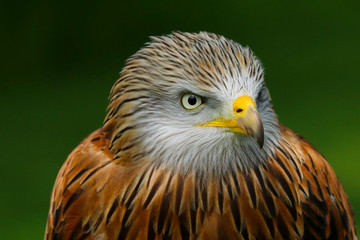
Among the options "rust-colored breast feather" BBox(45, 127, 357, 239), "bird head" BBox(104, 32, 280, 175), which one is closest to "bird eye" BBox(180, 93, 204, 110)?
"bird head" BBox(104, 32, 280, 175)

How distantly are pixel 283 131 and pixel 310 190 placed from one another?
14 centimetres

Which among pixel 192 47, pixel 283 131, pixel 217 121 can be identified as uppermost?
pixel 192 47

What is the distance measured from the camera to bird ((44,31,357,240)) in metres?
1.24

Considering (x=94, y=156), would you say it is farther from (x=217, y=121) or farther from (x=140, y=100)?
(x=217, y=121)

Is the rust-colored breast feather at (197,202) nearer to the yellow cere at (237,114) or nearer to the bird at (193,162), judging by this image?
the bird at (193,162)

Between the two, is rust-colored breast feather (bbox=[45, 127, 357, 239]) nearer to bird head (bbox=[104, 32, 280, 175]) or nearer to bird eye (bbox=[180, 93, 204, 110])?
bird head (bbox=[104, 32, 280, 175])

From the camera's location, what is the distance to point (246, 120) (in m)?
1.16

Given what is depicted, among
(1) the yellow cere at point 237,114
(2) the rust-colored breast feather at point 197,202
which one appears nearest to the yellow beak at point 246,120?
(1) the yellow cere at point 237,114

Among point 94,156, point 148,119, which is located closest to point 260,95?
point 148,119

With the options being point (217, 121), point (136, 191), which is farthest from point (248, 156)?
point (136, 191)

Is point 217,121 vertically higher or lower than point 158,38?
lower

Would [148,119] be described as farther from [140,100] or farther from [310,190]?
[310,190]

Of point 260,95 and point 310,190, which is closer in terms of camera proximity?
point 260,95

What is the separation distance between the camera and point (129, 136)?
1307 mm
